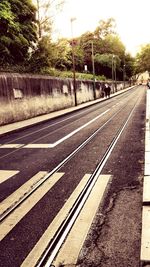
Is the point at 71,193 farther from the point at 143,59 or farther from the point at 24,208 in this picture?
the point at 143,59

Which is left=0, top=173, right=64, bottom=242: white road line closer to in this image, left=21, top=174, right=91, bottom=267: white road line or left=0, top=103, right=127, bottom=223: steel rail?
left=0, top=103, right=127, bottom=223: steel rail

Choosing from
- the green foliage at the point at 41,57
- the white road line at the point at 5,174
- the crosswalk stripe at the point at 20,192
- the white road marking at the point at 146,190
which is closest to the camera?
the white road marking at the point at 146,190

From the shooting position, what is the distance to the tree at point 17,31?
61.6 feet

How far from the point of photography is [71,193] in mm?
5113

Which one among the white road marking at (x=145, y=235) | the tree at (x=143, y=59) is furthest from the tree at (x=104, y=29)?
the white road marking at (x=145, y=235)

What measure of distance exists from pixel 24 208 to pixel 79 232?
3.85ft

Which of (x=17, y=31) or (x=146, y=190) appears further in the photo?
(x=17, y=31)

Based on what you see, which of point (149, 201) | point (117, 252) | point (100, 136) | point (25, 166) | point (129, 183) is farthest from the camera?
point (100, 136)

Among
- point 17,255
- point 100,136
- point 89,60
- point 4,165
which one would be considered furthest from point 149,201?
point 89,60

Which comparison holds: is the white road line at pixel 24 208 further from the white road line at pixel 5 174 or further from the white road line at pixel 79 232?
the white road line at pixel 5 174

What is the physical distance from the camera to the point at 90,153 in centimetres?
816

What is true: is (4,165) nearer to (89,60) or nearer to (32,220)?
(32,220)

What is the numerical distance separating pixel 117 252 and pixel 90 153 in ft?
16.3

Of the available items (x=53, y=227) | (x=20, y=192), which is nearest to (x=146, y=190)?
(x=53, y=227)
